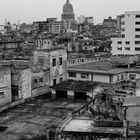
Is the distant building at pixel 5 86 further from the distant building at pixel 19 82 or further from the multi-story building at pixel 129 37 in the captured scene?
the multi-story building at pixel 129 37

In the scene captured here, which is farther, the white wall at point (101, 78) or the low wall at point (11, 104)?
the white wall at point (101, 78)

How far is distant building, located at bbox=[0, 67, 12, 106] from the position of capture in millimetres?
31361

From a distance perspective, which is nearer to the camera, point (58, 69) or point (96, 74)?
point (96, 74)

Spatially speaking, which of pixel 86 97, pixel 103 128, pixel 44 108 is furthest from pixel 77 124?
pixel 86 97

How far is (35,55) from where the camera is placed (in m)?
39.2

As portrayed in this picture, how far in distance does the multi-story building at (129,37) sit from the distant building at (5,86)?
3696 centimetres

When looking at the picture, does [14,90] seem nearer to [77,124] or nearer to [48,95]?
[48,95]

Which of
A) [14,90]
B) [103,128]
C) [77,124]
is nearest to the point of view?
[103,128]

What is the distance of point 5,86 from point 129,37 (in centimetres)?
3824

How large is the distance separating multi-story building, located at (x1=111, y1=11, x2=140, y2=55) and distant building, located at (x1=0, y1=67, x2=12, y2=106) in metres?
37.0

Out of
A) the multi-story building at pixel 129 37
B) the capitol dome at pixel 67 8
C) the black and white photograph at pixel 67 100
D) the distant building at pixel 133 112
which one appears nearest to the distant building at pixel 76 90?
the black and white photograph at pixel 67 100

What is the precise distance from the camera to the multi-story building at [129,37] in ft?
208

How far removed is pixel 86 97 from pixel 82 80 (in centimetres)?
412

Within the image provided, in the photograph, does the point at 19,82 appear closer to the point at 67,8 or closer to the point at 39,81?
the point at 39,81
